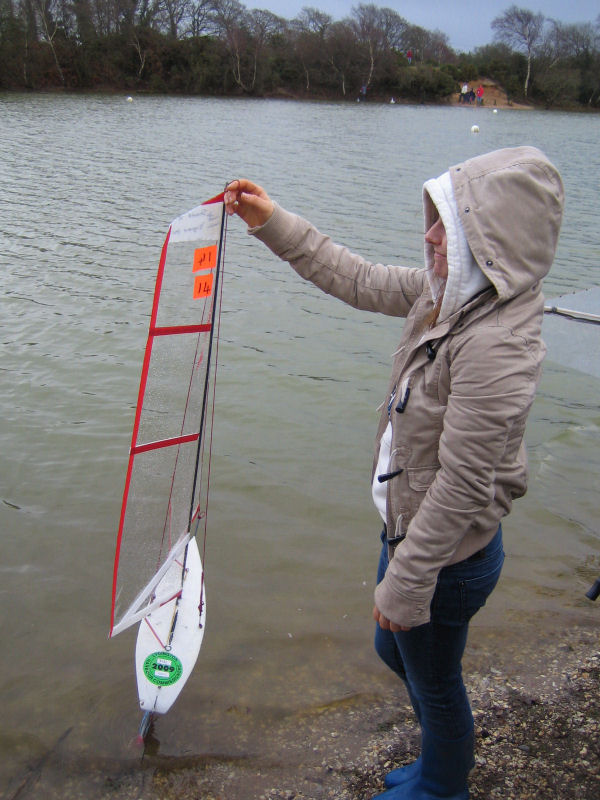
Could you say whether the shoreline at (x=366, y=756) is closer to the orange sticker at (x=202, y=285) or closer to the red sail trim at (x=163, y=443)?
the red sail trim at (x=163, y=443)

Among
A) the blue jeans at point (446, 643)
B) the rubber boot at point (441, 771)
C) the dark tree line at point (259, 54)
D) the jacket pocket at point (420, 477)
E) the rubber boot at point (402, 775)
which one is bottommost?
the rubber boot at point (402, 775)

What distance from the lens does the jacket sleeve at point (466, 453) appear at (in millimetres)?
1687

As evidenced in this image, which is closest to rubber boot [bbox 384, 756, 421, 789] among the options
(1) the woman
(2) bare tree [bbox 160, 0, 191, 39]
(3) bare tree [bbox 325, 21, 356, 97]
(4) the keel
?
(1) the woman

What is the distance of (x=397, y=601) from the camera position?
1.88 meters

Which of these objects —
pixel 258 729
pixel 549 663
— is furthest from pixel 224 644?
pixel 549 663

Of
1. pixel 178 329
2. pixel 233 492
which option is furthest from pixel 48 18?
pixel 178 329

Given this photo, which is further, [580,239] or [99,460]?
[580,239]

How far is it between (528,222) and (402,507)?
806 mm

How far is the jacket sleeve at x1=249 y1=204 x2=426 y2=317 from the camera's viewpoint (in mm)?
2482

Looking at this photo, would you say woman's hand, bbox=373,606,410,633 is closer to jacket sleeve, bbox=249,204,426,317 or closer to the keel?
jacket sleeve, bbox=249,204,426,317

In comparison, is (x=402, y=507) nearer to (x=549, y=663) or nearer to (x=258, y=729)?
(x=258, y=729)

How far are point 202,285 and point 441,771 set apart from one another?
1791 millimetres

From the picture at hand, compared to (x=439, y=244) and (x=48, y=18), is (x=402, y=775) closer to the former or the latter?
(x=439, y=244)

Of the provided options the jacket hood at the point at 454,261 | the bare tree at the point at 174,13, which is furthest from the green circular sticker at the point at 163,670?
the bare tree at the point at 174,13
